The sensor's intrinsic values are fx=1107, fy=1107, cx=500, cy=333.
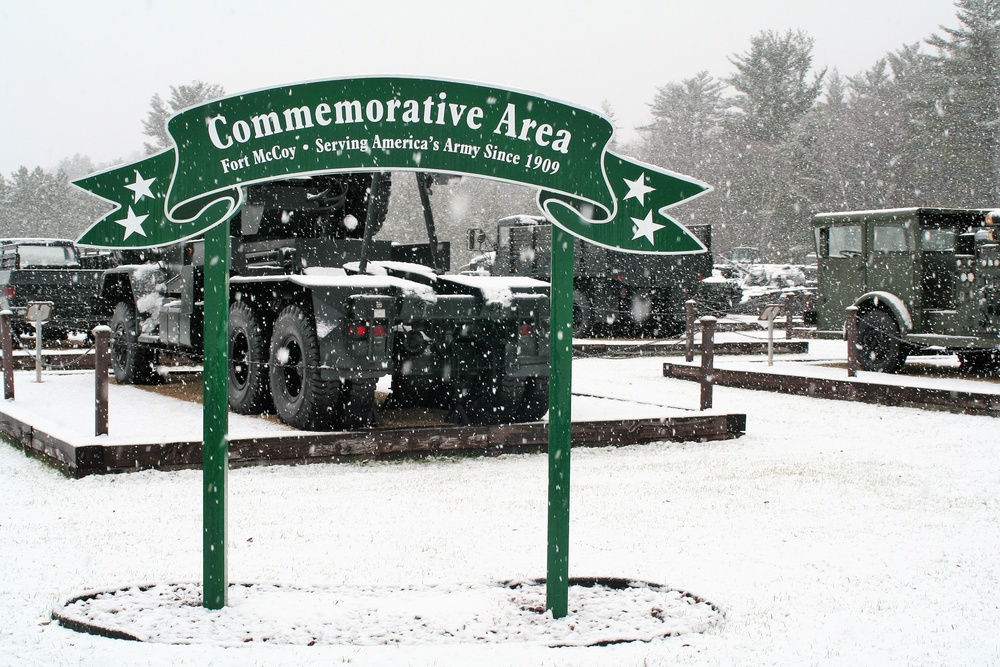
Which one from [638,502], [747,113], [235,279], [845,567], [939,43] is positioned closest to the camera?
[845,567]

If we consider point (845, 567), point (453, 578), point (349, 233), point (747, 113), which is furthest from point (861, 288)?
point (747, 113)

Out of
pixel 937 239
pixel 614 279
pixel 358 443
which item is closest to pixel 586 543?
pixel 358 443

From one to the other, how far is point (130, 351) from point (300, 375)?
5.47 m

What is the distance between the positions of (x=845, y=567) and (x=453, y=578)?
6.43 feet

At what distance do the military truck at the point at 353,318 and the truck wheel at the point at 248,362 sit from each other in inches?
0.5

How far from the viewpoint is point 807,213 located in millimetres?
52062

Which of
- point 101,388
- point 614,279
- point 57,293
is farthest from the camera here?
point 614,279

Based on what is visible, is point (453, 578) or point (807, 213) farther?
point (807, 213)

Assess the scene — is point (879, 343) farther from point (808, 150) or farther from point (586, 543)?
point (808, 150)

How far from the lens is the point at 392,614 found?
4586mm

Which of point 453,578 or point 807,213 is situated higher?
point 807,213

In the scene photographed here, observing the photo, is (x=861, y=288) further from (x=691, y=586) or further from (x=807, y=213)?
(x=807, y=213)

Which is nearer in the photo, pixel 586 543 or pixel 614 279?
pixel 586 543

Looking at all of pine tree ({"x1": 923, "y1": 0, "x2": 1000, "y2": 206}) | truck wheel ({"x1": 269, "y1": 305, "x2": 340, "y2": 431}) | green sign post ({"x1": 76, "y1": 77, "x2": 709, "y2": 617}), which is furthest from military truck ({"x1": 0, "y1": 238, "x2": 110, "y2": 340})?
pine tree ({"x1": 923, "y1": 0, "x2": 1000, "y2": 206})
